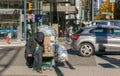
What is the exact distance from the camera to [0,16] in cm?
4028

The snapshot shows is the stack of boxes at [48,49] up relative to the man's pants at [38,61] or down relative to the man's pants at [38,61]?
up

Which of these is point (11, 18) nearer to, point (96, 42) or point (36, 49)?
point (96, 42)

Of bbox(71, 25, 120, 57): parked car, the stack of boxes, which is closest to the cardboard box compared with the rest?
the stack of boxes

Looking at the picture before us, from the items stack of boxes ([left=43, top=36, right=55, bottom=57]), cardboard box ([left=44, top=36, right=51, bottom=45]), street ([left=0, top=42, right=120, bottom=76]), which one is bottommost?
street ([left=0, top=42, right=120, bottom=76])

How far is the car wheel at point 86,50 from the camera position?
1950cm

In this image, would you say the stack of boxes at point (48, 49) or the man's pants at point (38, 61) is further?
the stack of boxes at point (48, 49)

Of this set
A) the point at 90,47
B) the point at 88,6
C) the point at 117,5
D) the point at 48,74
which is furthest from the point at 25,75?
the point at 88,6

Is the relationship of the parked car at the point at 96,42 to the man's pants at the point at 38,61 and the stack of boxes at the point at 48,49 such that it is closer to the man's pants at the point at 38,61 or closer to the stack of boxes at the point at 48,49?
the stack of boxes at the point at 48,49

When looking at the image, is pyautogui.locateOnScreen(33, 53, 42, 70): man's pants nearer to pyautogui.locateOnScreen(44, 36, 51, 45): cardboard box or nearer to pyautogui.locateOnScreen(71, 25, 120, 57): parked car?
pyautogui.locateOnScreen(44, 36, 51, 45): cardboard box

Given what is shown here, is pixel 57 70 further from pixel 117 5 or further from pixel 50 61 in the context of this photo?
pixel 117 5

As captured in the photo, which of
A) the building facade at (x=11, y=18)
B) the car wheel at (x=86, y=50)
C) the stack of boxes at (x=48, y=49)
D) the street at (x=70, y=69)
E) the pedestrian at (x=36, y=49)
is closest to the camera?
the street at (x=70, y=69)

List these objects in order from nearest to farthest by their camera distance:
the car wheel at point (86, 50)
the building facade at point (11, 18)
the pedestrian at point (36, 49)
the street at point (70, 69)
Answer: the street at point (70, 69) < the pedestrian at point (36, 49) < the car wheel at point (86, 50) < the building facade at point (11, 18)

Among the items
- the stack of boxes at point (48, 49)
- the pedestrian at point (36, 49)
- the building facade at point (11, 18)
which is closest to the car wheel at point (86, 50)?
the stack of boxes at point (48, 49)

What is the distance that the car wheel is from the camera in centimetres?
1950
